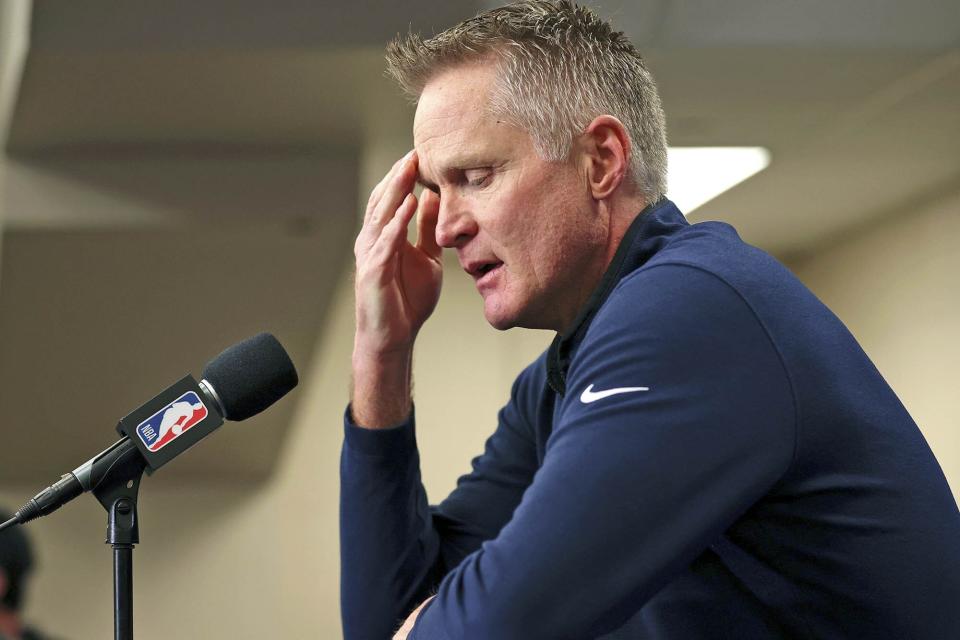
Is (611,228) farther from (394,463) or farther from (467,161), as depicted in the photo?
(394,463)

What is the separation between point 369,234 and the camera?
1.48m

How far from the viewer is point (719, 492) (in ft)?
3.08

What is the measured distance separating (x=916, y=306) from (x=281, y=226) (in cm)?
285

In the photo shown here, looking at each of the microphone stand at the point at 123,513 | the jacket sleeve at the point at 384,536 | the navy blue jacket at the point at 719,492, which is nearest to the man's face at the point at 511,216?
the navy blue jacket at the point at 719,492

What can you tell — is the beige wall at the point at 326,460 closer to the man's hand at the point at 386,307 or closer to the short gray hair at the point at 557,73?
the man's hand at the point at 386,307

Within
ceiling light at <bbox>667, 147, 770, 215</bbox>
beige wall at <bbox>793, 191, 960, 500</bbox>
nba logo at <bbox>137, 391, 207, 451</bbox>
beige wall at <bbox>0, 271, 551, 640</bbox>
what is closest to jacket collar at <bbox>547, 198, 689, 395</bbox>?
nba logo at <bbox>137, 391, 207, 451</bbox>

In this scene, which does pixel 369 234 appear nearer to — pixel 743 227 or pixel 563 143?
→ pixel 563 143

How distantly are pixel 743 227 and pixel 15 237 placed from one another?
3369 millimetres

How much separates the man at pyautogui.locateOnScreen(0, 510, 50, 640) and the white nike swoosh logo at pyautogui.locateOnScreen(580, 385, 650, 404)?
2456mm

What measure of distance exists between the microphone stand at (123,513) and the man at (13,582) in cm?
213

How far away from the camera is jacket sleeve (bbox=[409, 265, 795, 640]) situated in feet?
2.95

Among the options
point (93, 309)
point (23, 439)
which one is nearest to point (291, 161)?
point (93, 309)

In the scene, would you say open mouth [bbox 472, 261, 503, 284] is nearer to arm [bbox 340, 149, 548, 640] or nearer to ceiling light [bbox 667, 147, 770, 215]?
arm [bbox 340, 149, 548, 640]

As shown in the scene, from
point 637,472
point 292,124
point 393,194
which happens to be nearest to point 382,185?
point 393,194
